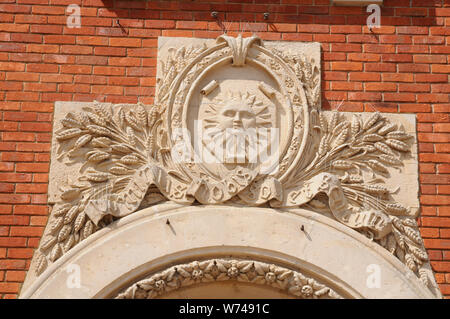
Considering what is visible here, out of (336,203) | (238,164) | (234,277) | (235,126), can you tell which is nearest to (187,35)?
(235,126)

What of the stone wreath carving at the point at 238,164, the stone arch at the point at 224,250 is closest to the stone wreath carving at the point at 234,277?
the stone arch at the point at 224,250

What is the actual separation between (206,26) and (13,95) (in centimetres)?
146

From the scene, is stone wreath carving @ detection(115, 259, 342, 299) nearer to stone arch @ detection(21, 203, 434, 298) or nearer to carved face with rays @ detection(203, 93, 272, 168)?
stone arch @ detection(21, 203, 434, 298)

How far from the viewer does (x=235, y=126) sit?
22.2 ft

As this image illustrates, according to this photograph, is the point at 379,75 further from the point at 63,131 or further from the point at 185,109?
the point at 63,131

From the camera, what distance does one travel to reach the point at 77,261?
6.38 m

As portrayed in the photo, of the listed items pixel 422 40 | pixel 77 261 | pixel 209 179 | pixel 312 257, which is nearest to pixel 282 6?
pixel 422 40

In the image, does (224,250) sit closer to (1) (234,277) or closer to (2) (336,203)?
(1) (234,277)

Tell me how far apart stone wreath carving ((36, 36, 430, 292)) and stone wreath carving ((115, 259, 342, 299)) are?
44cm

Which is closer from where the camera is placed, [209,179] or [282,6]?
[209,179]

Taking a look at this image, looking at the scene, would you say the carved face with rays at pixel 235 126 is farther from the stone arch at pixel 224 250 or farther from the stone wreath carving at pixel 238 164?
the stone arch at pixel 224 250

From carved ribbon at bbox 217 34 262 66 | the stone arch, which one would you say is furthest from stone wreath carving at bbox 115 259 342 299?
carved ribbon at bbox 217 34 262 66

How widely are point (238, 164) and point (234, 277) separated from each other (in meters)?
0.78

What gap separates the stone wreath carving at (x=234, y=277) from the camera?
20.9 feet
